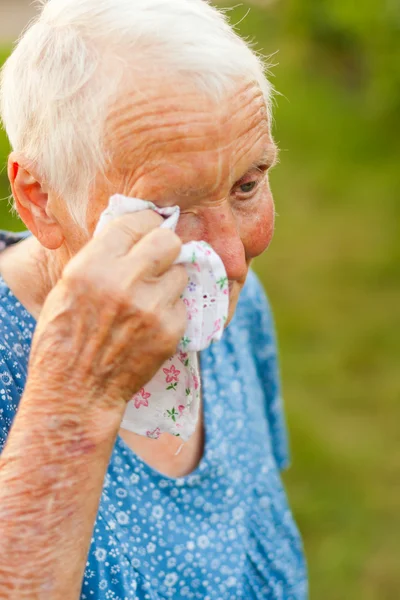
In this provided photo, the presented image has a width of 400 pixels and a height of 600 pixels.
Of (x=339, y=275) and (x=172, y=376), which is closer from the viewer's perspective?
(x=172, y=376)

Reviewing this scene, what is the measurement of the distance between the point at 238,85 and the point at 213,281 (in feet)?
1.37

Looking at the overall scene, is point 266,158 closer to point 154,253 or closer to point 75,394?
point 154,253

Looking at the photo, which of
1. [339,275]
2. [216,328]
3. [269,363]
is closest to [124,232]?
[216,328]

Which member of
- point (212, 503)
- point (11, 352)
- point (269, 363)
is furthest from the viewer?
point (269, 363)

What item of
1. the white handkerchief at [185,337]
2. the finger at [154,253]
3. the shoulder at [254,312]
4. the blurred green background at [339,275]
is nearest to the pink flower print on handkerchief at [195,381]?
the white handkerchief at [185,337]

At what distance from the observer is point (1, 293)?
1.95 m

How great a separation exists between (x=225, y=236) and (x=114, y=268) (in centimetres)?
34

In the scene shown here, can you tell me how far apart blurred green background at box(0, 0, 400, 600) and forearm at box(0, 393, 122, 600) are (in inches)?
50.9

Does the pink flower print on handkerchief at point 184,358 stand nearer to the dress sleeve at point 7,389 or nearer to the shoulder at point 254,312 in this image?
the dress sleeve at point 7,389

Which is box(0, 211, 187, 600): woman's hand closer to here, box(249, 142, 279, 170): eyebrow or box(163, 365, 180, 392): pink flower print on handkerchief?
box(163, 365, 180, 392): pink flower print on handkerchief

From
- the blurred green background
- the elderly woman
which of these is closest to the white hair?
the elderly woman

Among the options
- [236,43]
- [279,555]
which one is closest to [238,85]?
[236,43]

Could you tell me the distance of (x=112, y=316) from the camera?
1.53 m

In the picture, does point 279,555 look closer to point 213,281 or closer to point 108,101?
point 213,281
